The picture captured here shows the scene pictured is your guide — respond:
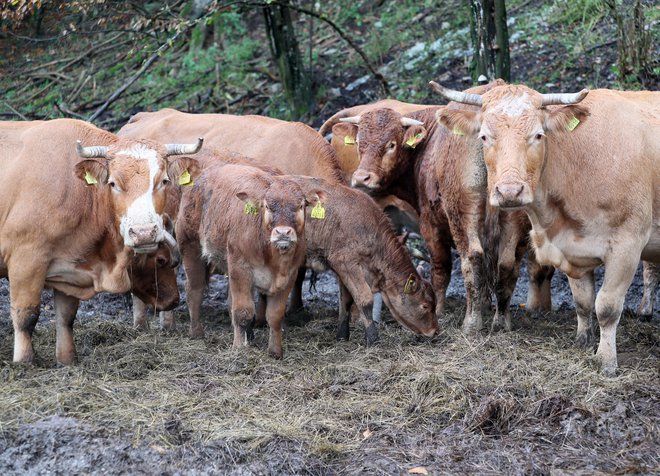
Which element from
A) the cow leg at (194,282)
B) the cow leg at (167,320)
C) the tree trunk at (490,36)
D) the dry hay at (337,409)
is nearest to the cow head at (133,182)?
the dry hay at (337,409)

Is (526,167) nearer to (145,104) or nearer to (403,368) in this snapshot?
(403,368)

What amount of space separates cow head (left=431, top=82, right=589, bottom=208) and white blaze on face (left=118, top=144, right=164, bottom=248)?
261 cm

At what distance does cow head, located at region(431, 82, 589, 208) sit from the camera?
7.26m

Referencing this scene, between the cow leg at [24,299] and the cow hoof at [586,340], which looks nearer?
the cow leg at [24,299]

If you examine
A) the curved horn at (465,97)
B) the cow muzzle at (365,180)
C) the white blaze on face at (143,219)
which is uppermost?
the curved horn at (465,97)

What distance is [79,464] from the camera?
611 centimetres

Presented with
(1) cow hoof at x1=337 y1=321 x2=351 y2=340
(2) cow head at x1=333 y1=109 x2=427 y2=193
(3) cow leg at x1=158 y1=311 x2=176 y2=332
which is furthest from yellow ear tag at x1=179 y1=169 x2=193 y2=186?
(2) cow head at x1=333 y1=109 x2=427 y2=193

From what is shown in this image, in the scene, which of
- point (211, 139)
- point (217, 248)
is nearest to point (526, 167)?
point (217, 248)

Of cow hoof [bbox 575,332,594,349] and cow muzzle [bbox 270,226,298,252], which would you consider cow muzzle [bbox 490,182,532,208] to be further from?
cow hoof [bbox 575,332,594,349]

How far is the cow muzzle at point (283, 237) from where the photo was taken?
26.0 feet

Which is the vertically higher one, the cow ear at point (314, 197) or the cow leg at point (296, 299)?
the cow ear at point (314, 197)

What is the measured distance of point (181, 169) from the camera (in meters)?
8.59

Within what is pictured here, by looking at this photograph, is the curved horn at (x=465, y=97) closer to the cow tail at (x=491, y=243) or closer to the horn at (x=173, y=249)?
the cow tail at (x=491, y=243)

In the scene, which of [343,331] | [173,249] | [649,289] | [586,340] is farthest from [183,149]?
[649,289]
